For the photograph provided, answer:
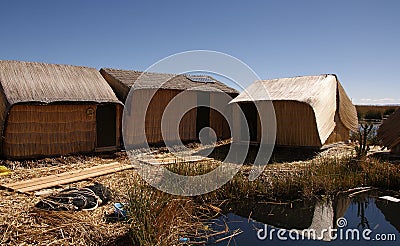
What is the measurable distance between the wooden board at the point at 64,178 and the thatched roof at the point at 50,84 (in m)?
2.15

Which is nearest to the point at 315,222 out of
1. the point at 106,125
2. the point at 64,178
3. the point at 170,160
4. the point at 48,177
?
the point at 170,160

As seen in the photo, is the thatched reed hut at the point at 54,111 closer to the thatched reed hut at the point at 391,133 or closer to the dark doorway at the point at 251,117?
the dark doorway at the point at 251,117

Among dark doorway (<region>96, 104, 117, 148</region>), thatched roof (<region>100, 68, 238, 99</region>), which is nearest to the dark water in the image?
dark doorway (<region>96, 104, 117, 148</region>)

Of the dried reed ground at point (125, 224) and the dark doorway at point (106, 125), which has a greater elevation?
the dark doorway at point (106, 125)

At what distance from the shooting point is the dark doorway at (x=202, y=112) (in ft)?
43.4

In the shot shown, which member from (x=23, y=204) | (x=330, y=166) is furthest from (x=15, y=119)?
(x=330, y=166)

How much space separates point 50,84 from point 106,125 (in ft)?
6.99

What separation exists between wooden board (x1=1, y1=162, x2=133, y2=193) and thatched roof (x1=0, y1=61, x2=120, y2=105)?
2149 millimetres

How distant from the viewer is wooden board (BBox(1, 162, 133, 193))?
21.8 feet

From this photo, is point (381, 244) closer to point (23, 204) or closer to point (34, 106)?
point (23, 204)

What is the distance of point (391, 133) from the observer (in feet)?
33.6

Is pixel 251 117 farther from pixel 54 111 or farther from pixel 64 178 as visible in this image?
pixel 64 178

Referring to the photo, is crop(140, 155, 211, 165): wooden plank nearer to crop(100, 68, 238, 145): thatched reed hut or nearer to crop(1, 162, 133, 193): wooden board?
crop(1, 162, 133, 193): wooden board

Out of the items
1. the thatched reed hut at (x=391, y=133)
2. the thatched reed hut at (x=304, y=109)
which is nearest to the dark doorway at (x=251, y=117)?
the thatched reed hut at (x=304, y=109)
